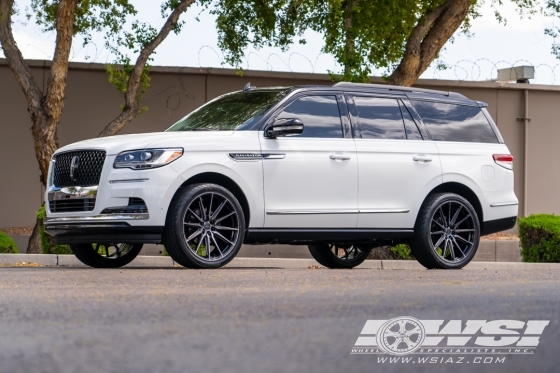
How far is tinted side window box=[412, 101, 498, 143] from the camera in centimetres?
1110

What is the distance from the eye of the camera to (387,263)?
46.0 ft

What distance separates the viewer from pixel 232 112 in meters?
10.3

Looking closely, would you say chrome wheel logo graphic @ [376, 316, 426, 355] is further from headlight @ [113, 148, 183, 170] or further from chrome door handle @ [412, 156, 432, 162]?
chrome door handle @ [412, 156, 432, 162]

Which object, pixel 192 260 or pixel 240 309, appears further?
pixel 192 260

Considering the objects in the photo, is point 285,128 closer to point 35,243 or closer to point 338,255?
point 338,255

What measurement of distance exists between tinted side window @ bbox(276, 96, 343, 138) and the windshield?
204mm

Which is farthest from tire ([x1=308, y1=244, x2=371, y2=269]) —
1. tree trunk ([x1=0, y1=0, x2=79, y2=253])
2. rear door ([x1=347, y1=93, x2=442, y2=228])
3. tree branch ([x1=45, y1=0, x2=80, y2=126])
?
tree branch ([x1=45, y1=0, x2=80, y2=126])

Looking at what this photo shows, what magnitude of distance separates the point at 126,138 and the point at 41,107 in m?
7.08

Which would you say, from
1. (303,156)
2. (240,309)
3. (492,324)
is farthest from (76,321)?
(303,156)

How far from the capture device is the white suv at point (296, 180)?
9.08 meters

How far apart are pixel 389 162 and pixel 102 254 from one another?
3349mm

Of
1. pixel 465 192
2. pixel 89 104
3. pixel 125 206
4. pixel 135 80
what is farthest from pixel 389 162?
pixel 89 104

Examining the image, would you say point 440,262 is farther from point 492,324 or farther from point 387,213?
point 492,324

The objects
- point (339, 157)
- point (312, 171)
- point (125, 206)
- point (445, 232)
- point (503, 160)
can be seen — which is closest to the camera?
point (125, 206)
